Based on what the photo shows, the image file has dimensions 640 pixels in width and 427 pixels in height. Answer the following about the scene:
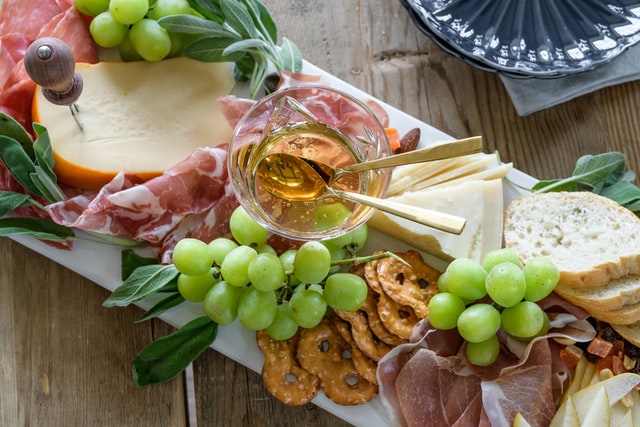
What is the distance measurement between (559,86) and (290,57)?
1.93 feet

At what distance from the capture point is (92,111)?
Answer: 5.14ft

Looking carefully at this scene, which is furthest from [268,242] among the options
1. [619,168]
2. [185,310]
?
[619,168]

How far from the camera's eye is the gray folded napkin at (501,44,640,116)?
175 cm

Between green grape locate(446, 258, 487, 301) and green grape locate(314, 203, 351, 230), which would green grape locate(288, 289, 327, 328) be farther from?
green grape locate(446, 258, 487, 301)

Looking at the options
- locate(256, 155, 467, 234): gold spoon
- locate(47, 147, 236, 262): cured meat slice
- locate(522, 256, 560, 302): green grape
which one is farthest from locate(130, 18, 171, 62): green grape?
locate(522, 256, 560, 302): green grape

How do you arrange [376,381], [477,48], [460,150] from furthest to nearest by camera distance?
[477,48], [376,381], [460,150]

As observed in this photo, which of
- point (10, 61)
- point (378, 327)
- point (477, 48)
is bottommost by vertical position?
point (378, 327)

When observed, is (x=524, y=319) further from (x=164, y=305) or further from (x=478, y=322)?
(x=164, y=305)

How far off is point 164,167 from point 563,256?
0.78 metres

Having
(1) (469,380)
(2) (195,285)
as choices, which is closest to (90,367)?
(2) (195,285)

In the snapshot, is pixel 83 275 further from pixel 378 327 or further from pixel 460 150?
pixel 460 150

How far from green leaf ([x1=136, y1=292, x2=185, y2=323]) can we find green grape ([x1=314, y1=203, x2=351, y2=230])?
1.03ft

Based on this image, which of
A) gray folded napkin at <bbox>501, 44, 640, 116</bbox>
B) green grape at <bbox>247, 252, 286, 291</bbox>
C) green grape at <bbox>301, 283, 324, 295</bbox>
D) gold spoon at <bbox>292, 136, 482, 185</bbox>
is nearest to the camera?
gold spoon at <bbox>292, 136, 482, 185</bbox>

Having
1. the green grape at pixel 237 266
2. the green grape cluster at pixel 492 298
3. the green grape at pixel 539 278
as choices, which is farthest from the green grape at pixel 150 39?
the green grape at pixel 539 278
